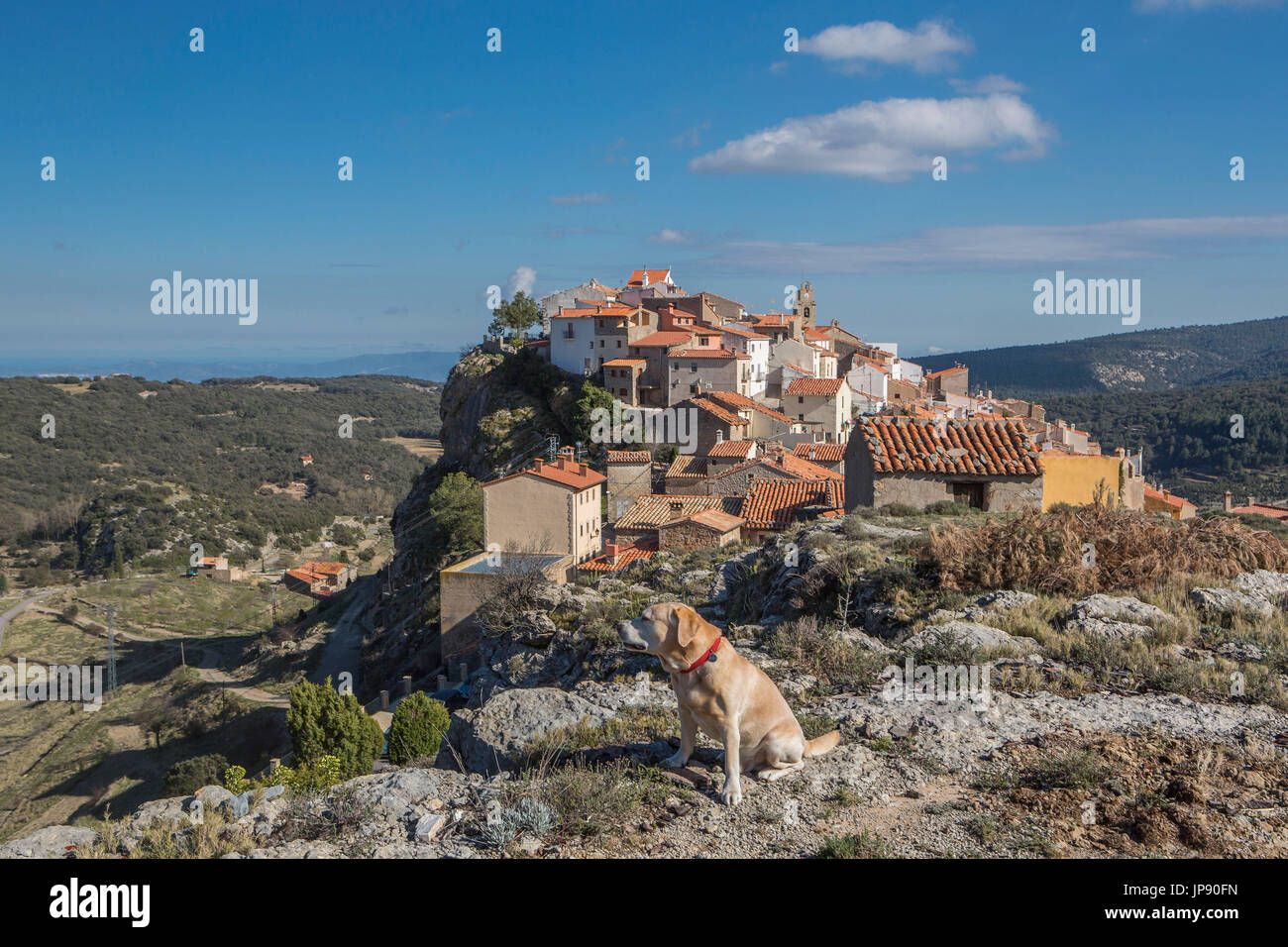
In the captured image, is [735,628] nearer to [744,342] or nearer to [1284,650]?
[1284,650]

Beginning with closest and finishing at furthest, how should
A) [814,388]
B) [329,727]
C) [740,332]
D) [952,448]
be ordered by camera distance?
[952,448] < [329,727] < [814,388] < [740,332]

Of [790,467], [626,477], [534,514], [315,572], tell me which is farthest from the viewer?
[315,572]

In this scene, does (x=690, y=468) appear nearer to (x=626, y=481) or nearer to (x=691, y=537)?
→ (x=626, y=481)

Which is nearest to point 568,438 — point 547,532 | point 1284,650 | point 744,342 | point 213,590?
point 744,342

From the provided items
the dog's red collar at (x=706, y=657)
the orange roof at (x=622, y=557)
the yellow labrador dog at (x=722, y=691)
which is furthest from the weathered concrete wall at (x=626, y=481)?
the dog's red collar at (x=706, y=657)

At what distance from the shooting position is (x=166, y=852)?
16.1 ft

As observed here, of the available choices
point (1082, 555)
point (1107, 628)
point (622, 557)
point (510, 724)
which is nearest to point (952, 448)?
point (1082, 555)

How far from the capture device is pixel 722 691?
5.18 metres

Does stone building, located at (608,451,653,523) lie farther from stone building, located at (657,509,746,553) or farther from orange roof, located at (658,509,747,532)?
stone building, located at (657,509,746,553)

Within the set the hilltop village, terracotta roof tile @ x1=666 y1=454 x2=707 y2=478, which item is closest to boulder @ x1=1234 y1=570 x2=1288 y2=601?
the hilltop village

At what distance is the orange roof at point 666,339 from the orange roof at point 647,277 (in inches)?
663

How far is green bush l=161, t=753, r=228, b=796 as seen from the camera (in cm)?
2356

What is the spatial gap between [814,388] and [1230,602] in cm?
4569

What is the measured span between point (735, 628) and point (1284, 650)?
5.43m
